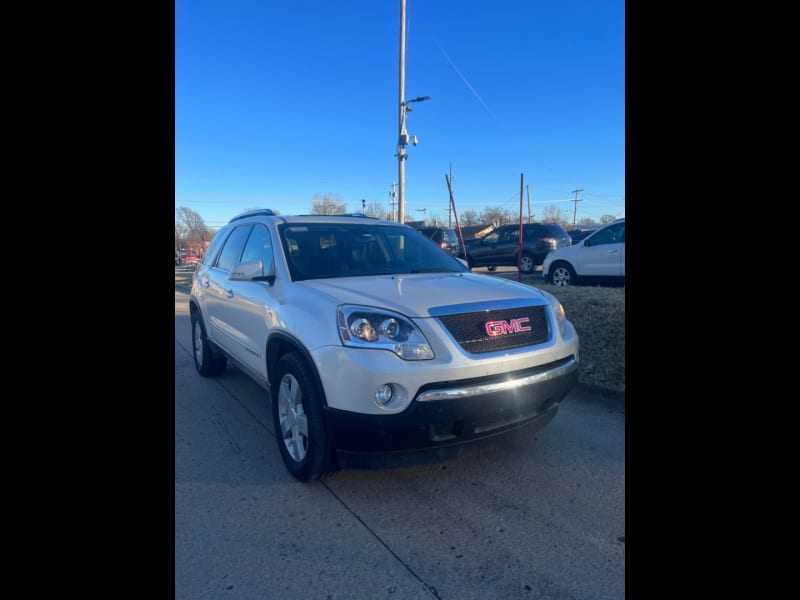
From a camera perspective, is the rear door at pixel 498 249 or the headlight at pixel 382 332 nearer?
the headlight at pixel 382 332

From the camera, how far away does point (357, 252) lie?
3.80 m

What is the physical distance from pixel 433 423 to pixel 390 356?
1.39 ft

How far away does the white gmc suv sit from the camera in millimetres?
2422

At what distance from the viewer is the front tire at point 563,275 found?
10.3 metres

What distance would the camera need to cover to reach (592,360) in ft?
16.2

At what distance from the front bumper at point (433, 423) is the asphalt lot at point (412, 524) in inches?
8.2

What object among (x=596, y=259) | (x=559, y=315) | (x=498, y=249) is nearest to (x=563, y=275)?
(x=596, y=259)

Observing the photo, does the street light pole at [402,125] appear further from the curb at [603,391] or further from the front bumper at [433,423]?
the front bumper at [433,423]

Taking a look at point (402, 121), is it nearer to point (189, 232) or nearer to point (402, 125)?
point (402, 125)

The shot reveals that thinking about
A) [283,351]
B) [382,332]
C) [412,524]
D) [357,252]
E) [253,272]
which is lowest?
[412,524]

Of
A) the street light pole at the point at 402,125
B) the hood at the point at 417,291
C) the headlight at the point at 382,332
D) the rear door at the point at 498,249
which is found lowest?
the headlight at the point at 382,332

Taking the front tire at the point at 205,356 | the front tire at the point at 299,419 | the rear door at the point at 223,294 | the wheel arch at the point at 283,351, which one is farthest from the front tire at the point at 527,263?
the front tire at the point at 299,419
